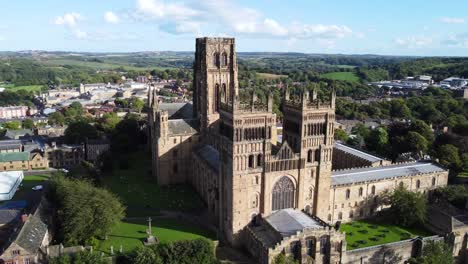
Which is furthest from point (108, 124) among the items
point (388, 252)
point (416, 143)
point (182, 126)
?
point (388, 252)

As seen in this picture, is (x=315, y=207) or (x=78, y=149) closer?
(x=315, y=207)

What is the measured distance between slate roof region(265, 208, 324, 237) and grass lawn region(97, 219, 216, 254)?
38.6ft

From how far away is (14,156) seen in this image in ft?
375

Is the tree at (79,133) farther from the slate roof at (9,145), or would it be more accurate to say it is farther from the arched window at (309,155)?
the arched window at (309,155)

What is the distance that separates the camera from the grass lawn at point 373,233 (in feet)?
222

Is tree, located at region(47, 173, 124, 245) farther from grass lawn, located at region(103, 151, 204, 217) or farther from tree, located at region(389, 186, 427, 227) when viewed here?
tree, located at region(389, 186, 427, 227)

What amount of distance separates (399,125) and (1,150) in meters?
127

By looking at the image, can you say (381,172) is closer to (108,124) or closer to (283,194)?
(283,194)

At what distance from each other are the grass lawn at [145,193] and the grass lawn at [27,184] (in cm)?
1696

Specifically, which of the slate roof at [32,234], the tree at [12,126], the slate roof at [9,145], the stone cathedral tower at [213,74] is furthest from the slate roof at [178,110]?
the tree at [12,126]

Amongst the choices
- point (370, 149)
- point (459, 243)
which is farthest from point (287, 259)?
point (370, 149)

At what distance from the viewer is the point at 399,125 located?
436ft

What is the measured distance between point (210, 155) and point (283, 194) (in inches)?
914

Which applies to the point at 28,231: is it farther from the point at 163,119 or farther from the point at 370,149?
the point at 370,149
